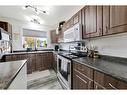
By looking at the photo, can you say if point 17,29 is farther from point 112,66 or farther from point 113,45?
point 112,66

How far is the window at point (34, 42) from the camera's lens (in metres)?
4.91

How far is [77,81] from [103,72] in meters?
0.87

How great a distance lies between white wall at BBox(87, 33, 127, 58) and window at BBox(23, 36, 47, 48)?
11.7 feet

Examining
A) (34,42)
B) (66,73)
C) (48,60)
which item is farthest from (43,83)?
(34,42)

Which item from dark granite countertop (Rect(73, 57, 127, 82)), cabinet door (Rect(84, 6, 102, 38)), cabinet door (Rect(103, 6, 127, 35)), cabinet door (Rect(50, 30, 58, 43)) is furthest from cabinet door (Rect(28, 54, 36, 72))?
cabinet door (Rect(103, 6, 127, 35))

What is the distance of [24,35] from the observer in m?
4.84

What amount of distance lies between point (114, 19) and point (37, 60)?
3.71m

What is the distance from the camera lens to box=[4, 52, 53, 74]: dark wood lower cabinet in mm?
4094

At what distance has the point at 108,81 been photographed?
3.53ft

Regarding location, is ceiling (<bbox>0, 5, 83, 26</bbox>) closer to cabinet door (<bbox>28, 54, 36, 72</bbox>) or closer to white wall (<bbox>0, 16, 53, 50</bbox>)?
white wall (<bbox>0, 16, 53, 50</bbox>)

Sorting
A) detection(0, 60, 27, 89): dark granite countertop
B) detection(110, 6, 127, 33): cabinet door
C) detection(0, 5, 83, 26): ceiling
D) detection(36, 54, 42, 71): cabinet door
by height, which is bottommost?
detection(36, 54, 42, 71): cabinet door

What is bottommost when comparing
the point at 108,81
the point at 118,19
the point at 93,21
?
the point at 108,81
